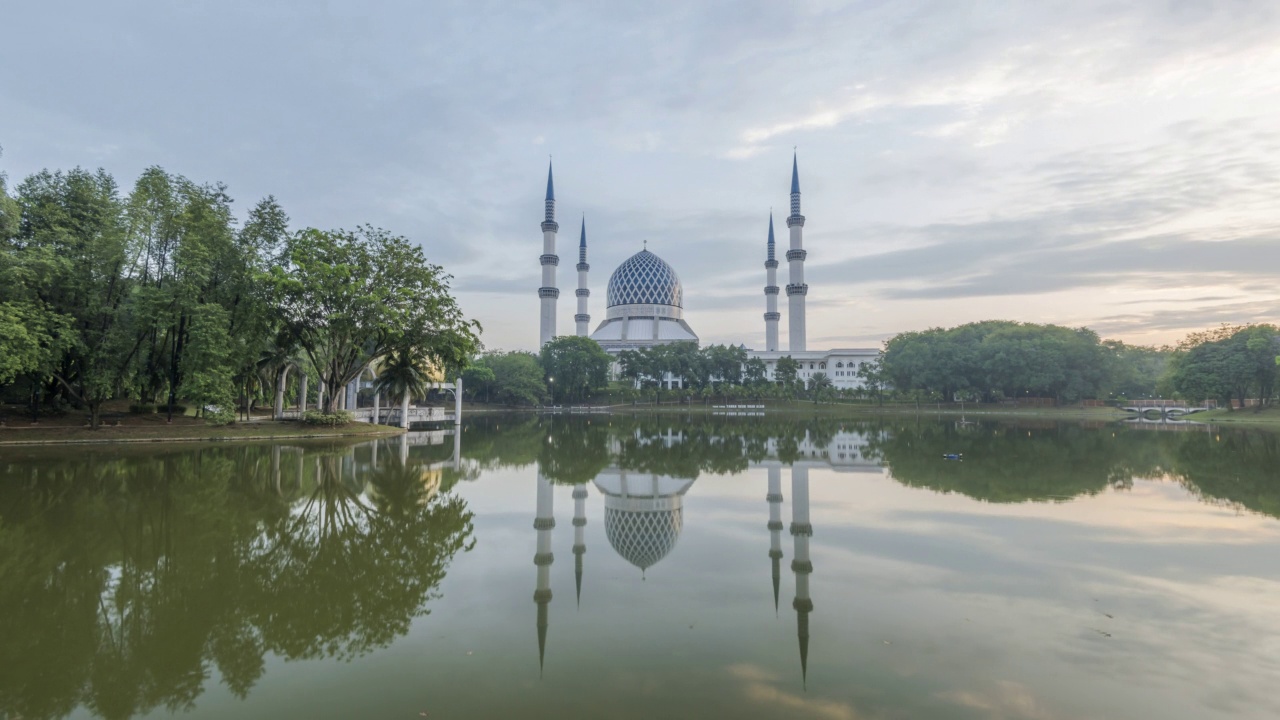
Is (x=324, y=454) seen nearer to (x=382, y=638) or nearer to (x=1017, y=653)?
(x=382, y=638)

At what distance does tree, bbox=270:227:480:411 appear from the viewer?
90.5 ft

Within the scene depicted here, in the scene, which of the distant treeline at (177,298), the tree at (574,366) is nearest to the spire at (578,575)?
the distant treeline at (177,298)

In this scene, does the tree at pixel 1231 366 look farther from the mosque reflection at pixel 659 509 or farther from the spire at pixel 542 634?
the spire at pixel 542 634

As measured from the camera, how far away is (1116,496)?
1345 cm

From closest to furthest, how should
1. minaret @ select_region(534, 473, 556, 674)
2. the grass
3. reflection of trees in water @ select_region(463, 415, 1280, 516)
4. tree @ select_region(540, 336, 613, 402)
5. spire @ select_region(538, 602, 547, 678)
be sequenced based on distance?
spire @ select_region(538, 602, 547, 678)
minaret @ select_region(534, 473, 556, 674)
reflection of trees in water @ select_region(463, 415, 1280, 516)
the grass
tree @ select_region(540, 336, 613, 402)

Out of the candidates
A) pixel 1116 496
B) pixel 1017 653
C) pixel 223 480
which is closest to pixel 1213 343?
pixel 1116 496

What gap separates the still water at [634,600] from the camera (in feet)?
15.6

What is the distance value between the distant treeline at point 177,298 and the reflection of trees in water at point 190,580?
40.2ft

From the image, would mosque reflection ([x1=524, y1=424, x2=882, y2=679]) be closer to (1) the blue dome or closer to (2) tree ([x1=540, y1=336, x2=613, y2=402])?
(2) tree ([x1=540, y1=336, x2=613, y2=402])

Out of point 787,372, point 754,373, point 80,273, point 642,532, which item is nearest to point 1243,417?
point 787,372

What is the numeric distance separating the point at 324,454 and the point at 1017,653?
20.7m

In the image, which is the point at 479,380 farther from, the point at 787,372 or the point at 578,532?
the point at 578,532

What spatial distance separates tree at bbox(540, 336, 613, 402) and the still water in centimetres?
5595

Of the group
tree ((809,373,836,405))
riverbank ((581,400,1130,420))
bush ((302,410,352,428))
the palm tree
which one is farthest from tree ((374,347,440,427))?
tree ((809,373,836,405))
